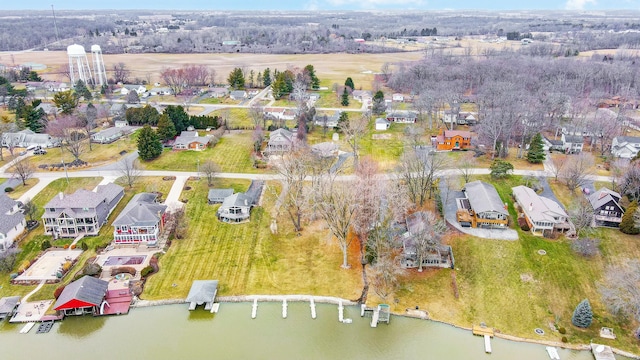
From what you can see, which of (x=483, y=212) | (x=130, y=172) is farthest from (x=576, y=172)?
(x=130, y=172)

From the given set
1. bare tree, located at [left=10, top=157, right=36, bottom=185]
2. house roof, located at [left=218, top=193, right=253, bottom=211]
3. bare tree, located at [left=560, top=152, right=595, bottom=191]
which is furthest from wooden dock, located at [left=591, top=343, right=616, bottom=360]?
bare tree, located at [left=10, top=157, right=36, bottom=185]

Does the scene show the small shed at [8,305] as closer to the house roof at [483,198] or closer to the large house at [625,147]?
the house roof at [483,198]

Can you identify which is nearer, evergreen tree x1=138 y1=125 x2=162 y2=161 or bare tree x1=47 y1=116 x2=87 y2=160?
evergreen tree x1=138 y1=125 x2=162 y2=161

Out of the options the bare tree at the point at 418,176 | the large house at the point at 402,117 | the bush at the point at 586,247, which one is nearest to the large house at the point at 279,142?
the bare tree at the point at 418,176

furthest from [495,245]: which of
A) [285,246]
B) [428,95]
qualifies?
[428,95]

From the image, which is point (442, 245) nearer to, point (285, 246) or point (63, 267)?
point (285, 246)

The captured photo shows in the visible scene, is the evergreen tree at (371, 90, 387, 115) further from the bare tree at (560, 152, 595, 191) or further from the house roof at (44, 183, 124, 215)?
the house roof at (44, 183, 124, 215)
